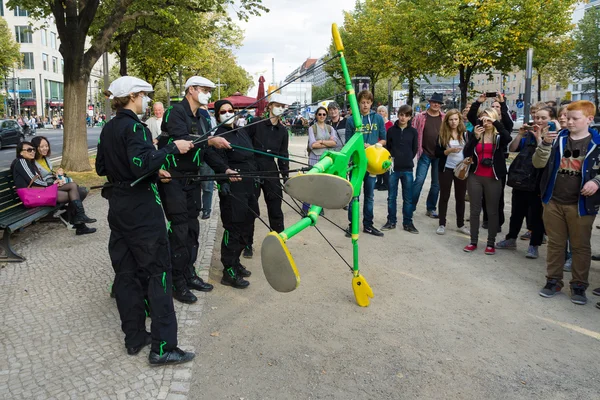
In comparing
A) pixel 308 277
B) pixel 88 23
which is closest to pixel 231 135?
pixel 308 277

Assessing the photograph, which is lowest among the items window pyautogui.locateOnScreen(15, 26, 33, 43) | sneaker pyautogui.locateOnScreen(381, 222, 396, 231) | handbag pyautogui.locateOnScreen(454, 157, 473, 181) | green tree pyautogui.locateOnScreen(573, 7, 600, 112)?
sneaker pyautogui.locateOnScreen(381, 222, 396, 231)

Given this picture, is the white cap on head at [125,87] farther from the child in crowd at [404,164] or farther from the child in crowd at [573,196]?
the child in crowd at [404,164]

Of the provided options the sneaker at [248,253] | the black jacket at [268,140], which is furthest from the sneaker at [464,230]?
the sneaker at [248,253]

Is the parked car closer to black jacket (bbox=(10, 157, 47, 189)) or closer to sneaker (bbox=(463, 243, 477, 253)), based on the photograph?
black jacket (bbox=(10, 157, 47, 189))

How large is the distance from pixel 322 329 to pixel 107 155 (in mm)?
2253

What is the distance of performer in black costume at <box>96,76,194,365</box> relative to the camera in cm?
354

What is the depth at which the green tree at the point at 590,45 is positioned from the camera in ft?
136

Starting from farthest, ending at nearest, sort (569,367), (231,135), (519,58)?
(519,58), (231,135), (569,367)

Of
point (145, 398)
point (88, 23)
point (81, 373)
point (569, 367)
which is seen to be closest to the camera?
point (145, 398)

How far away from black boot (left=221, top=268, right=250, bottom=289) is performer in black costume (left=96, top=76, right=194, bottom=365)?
1674mm

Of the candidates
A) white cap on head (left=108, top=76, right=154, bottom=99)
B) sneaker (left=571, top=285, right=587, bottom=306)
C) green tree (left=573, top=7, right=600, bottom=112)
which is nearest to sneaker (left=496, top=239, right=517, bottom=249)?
sneaker (left=571, top=285, right=587, bottom=306)

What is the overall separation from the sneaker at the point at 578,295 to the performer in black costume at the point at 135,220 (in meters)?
3.83

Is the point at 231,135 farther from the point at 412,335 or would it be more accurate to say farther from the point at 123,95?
the point at 412,335

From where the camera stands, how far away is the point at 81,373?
3580mm
